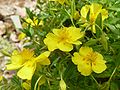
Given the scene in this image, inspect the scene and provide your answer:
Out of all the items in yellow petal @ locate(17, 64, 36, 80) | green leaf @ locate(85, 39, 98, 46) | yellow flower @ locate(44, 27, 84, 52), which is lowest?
yellow petal @ locate(17, 64, 36, 80)

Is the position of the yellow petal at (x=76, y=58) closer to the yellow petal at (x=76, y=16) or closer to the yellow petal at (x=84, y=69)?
the yellow petal at (x=84, y=69)

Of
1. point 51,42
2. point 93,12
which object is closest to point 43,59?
point 51,42

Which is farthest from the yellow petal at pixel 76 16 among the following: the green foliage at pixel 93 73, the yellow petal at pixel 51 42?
the yellow petal at pixel 51 42

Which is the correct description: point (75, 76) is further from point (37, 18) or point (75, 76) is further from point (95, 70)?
point (37, 18)

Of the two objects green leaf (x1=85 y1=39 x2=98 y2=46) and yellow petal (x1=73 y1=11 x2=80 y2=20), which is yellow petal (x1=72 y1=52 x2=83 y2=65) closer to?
green leaf (x1=85 y1=39 x2=98 y2=46)

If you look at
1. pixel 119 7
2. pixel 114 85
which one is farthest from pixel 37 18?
pixel 114 85

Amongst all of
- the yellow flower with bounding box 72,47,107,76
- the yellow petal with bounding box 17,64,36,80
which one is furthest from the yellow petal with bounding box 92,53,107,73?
the yellow petal with bounding box 17,64,36,80
